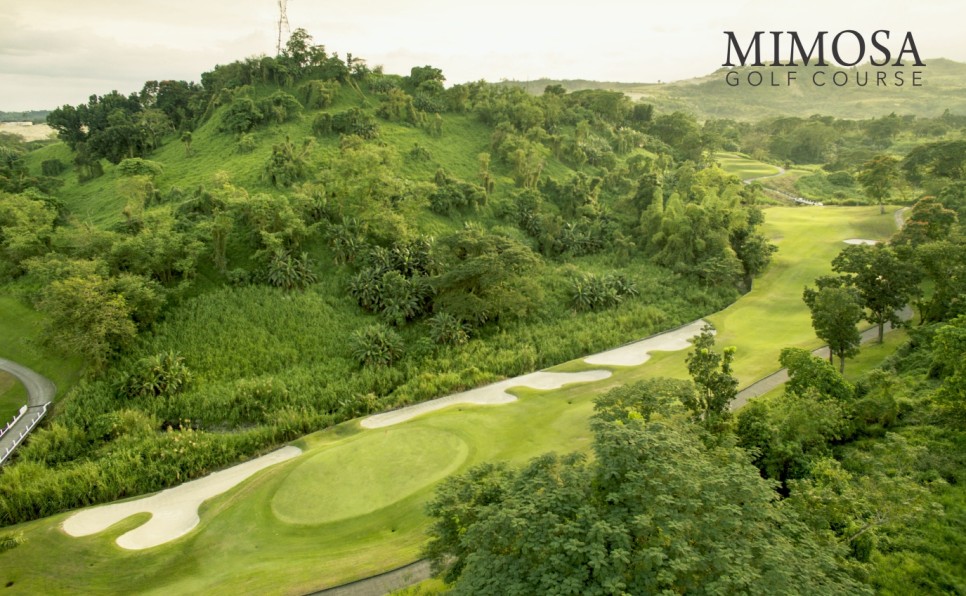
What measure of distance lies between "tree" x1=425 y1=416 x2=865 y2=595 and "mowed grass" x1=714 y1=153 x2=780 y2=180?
8334 centimetres

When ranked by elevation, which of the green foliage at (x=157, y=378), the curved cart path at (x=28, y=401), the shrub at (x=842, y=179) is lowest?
the curved cart path at (x=28, y=401)

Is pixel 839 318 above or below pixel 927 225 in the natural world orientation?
below

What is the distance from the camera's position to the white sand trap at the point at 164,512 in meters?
17.5

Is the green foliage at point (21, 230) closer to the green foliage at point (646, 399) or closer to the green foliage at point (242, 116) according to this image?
the green foliage at point (242, 116)

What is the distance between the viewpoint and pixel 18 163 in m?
58.6

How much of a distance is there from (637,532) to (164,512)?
18569 millimetres

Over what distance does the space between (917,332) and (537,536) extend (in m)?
25.7

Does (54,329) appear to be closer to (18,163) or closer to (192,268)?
(192,268)

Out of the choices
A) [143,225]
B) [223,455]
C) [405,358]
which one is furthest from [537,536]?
[143,225]

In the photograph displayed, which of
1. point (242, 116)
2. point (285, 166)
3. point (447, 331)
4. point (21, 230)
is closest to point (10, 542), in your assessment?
point (447, 331)

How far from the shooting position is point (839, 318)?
22922mm

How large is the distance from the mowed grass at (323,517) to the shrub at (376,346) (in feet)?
18.6

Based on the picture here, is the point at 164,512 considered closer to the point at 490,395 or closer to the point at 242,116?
the point at 490,395

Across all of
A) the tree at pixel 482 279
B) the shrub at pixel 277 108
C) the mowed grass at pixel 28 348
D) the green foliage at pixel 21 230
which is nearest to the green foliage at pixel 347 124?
the shrub at pixel 277 108
